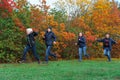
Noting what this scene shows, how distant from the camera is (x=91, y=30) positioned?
31.6 meters

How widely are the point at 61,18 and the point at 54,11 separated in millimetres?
789

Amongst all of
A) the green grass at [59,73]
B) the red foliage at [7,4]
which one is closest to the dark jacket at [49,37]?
the red foliage at [7,4]

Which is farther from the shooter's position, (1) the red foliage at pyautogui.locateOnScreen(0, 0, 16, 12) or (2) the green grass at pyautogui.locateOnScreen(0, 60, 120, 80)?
(1) the red foliage at pyautogui.locateOnScreen(0, 0, 16, 12)

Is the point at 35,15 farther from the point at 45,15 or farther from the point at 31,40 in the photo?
the point at 31,40

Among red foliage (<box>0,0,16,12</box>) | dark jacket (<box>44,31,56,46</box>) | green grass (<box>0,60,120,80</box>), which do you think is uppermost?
red foliage (<box>0,0,16,12</box>)

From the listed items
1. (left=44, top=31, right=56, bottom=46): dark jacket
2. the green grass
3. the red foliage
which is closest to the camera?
the green grass

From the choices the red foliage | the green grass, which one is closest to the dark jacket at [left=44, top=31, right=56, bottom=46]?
the red foliage

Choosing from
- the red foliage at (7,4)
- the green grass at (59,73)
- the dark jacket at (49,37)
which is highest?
the red foliage at (7,4)

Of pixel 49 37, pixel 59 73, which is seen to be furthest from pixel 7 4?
pixel 59 73

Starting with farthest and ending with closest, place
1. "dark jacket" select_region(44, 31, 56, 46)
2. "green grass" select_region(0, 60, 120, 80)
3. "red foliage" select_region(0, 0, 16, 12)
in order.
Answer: "red foliage" select_region(0, 0, 16, 12), "dark jacket" select_region(44, 31, 56, 46), "green grass" select_region(0, 60, 120, 80)

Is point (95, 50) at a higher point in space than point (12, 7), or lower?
lower

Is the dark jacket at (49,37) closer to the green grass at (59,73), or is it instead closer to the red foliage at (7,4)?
the red foliage at (7,4)

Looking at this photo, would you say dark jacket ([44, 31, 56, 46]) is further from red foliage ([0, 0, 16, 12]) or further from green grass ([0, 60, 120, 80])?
green grass ([0, 60, 120, 80])

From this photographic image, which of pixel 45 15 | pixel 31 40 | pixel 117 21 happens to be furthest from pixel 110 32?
pixel 31 40
